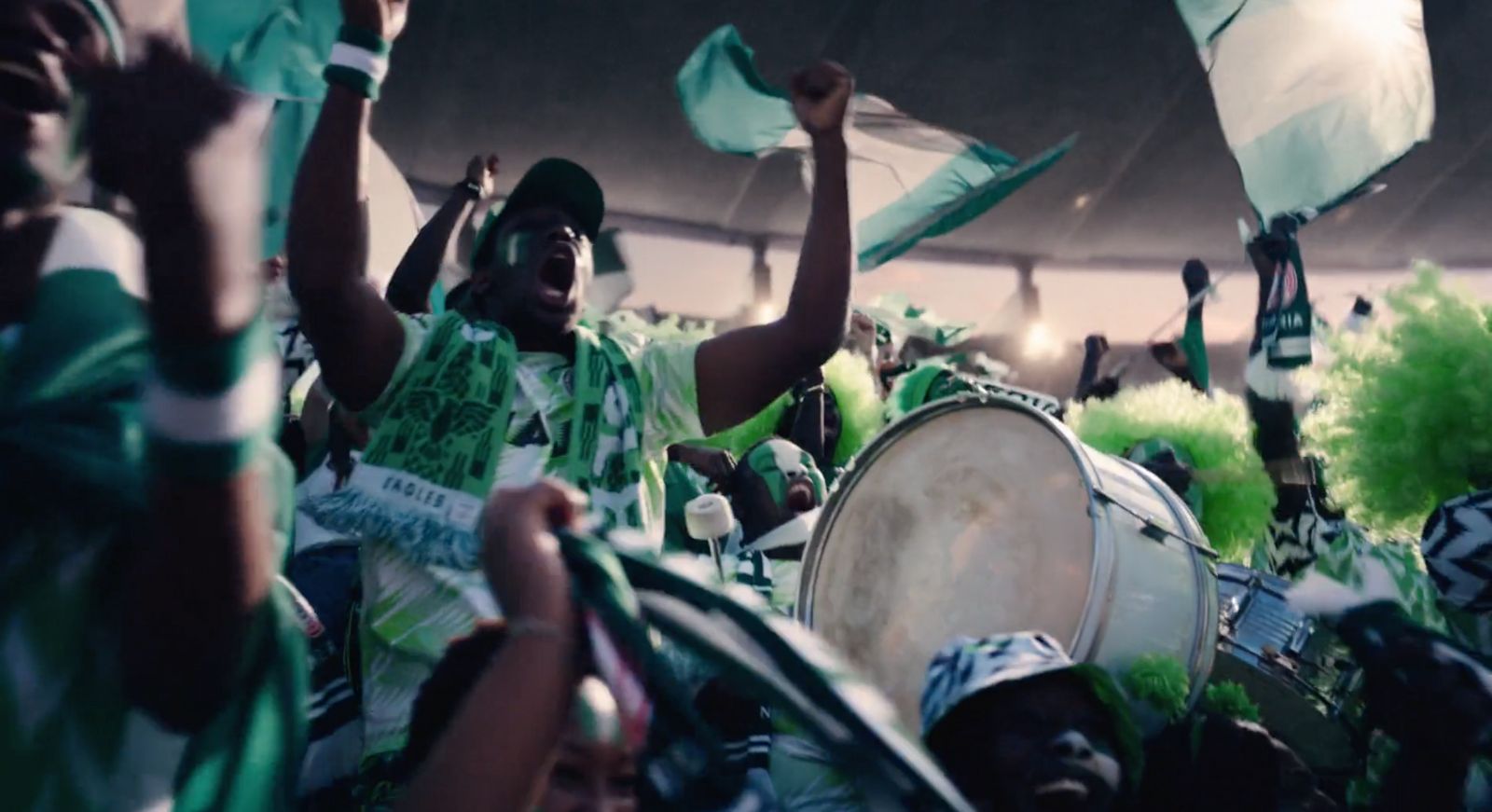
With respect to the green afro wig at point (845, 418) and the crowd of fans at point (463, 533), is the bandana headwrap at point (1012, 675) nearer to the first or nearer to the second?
the crowd of fans at point (463, 533)

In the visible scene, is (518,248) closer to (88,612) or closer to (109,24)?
(109,24)

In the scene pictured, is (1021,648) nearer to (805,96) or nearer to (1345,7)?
(805,96)

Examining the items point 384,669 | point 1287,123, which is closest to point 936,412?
point 384,669

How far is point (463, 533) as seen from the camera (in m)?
1.85

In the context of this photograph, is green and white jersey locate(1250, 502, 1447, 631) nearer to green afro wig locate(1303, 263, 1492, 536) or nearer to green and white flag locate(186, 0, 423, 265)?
green afro wig locate(1303, 263, 1492, 536)

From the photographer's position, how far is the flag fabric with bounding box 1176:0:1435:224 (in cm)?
352

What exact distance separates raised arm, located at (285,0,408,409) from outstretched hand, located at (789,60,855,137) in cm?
72

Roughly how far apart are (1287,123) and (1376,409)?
1.23 meters

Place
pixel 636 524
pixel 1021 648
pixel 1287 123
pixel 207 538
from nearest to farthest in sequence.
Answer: pixel 207 538 < pixel 636 524 < pixel 1021 648 < pixel 1287 123

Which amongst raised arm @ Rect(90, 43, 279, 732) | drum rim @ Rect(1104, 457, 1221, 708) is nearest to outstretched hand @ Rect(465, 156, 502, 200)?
drum rim @ Rect(1104, 457, 1221, 708)

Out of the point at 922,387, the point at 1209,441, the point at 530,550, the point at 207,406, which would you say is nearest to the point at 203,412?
the point at 207,406

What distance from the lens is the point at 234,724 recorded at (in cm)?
101

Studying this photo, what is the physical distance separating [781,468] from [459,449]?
204 centimetres

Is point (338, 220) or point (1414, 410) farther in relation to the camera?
point (1414, 410)
